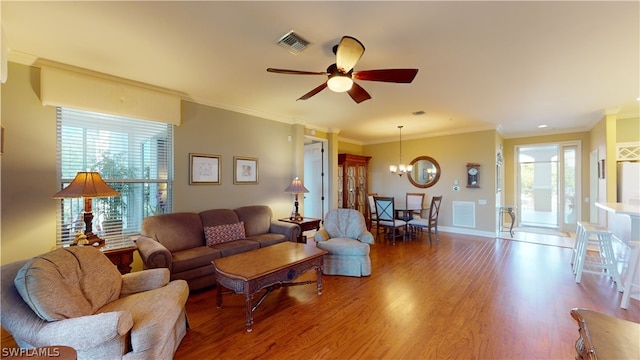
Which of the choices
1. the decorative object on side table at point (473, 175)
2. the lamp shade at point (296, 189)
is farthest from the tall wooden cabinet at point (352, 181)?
the decorative object on side table at point (473, 175)

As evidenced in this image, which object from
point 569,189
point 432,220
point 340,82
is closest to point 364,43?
point 340,82

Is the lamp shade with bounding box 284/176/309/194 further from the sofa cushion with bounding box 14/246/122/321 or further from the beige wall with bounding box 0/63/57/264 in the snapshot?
the beige wall with bounding box 0/63/57/264

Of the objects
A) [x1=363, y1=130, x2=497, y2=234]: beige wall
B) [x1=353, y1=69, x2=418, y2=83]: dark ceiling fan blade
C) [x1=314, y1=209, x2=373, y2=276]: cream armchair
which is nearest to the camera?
[x1=353, y1=69, x2=418, y2=83]: dark ceiling fan blade

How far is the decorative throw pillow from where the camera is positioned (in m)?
3.57

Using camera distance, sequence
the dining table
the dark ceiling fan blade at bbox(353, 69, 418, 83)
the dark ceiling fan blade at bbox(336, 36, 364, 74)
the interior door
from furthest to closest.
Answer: the interior door, the dining table, the dark ceiling fan blade at bbox(353, 69, 418, 83), the dark ceiling fan blade at bbox(336, 36, 364, 74)

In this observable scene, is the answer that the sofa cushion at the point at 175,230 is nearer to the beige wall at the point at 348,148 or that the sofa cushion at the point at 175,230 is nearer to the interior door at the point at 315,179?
the interior door at the point at 315,179

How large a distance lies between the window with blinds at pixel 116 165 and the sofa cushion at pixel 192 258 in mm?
934

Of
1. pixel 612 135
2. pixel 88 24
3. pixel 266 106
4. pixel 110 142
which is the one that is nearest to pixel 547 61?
pixel 612 135

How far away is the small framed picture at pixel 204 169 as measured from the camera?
3.89 meters

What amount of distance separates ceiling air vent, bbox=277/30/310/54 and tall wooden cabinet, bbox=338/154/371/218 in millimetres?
4457

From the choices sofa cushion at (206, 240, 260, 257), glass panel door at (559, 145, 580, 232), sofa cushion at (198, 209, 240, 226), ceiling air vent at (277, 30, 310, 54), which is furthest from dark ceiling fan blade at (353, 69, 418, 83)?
glass panel door at (559, 145, 580, 232)

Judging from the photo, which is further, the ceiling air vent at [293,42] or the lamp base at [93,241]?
the lamp base at [93,241]

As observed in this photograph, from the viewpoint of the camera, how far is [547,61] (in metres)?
2.69

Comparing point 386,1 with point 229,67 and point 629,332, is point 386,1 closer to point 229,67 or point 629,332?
point 229,67
